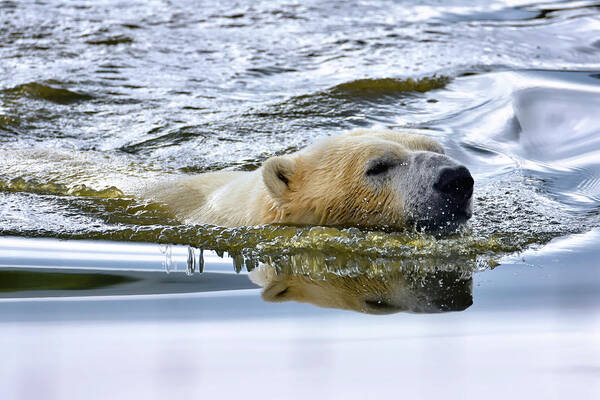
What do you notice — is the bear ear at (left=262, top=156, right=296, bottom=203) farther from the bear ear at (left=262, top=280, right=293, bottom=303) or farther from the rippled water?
the bear ear at (left=262, top=280, right=293, bottom=303)

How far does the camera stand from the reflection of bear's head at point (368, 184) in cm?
439

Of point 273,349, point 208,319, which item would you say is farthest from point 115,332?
point 273,349

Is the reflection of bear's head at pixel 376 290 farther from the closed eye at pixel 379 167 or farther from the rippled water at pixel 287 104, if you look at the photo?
the closed eye at pixel 379 167

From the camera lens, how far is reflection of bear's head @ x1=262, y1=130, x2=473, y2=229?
4.39 m

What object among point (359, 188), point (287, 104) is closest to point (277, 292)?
point (359, 188)

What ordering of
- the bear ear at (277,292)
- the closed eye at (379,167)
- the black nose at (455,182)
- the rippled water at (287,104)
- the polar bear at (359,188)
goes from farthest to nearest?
the rippled water at (287,104)
the closed eye at (379,167)
the polar bear at (359,188)
the black nose at (455,182)
the bear ear at (277,292)

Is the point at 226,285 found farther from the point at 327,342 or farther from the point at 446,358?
the point at 446,358

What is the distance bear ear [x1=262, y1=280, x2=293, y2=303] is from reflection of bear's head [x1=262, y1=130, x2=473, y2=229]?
861 mm

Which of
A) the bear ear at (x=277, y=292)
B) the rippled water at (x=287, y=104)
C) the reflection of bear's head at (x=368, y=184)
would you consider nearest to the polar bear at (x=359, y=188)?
the reflection of bear's head at (x=368, y=184)

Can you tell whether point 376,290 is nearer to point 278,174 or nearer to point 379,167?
point 379,167

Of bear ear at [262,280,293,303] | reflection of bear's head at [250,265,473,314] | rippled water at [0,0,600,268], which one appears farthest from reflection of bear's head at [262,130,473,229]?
bear ear at [262,280,293,303]

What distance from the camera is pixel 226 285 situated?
4035mm

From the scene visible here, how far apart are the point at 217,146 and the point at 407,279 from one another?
163 inches

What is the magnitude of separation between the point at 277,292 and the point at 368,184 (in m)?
1.12
